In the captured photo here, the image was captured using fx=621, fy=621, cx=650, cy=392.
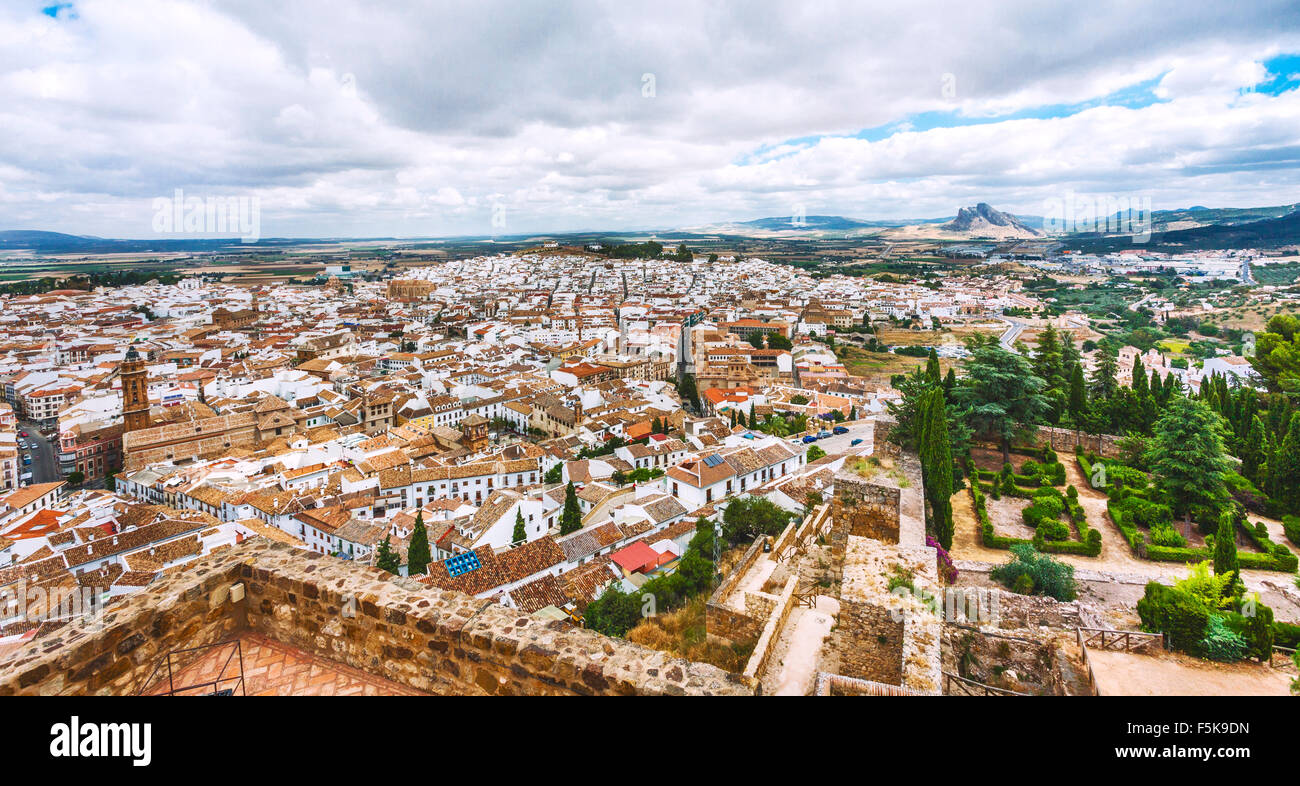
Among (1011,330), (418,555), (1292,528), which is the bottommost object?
(418,555)

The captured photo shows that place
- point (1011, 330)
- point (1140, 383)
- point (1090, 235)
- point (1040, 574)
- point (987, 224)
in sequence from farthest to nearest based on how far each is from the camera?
point (987, 224) < point (1090, 235) < point (1011, 330) < point (1140, 383) < point (1040, 574)

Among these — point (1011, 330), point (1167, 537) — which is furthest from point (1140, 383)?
point (1011, 330)

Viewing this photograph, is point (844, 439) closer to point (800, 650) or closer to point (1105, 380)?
point (1105, 380)

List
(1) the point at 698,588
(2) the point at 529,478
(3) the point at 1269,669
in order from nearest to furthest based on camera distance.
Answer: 1. (3) the point at 1269,669
2. (1) the point at 698,588
3. (2) the point at 529,478

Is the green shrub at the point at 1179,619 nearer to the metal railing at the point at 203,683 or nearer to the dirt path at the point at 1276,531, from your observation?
the dirt path at the point at 1276,531

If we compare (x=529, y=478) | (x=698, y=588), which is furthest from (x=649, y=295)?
(x=698, y=588)
